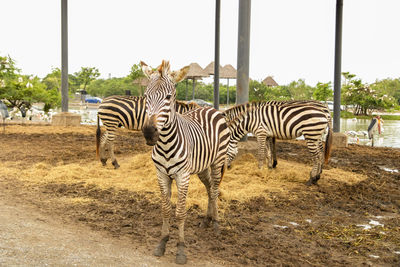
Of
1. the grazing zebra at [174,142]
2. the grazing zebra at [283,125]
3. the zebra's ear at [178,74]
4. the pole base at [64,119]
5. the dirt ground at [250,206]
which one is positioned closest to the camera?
the grazing zebra at [174,142]

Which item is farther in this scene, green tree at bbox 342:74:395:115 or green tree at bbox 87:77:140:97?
green tree at bbox 87:77:140:97

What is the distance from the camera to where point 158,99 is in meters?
3.23

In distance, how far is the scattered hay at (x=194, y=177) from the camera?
20.0ft

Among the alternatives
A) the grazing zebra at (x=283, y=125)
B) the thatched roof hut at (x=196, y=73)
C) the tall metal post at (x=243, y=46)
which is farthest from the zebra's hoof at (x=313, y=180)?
the thatched roof hut at (x=196, y=73)

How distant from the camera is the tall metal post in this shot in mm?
8469

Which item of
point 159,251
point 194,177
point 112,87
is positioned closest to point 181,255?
point 159,251

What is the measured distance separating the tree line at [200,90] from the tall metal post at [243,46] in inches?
107

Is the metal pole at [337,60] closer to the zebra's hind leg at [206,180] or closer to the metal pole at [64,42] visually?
the zebra's hind leg at [206,180]

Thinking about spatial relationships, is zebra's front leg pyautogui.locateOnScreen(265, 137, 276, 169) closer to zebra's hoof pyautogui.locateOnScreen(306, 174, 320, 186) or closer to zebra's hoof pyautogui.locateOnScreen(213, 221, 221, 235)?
zebra's hoof pyautogui.locateOnScreen(306, 174, 320, 186)

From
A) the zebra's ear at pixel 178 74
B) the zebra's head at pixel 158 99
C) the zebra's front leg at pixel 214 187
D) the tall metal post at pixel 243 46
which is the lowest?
the zebra's front leg at pixel 214 187

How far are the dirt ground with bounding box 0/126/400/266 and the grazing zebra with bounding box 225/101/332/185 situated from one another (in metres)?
0.47

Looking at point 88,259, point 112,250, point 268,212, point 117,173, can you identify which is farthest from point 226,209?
point 117,173

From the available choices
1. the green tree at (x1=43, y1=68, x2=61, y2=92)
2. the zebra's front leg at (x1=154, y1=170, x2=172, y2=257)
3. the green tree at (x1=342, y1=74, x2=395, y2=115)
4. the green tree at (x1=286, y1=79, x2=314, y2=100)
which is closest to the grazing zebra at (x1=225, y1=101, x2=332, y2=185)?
the zebra's front leg at (x1=154, y1=170, x2=172, y2=257)

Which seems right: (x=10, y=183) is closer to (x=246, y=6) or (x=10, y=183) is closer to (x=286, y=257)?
(x=286, y=257)
